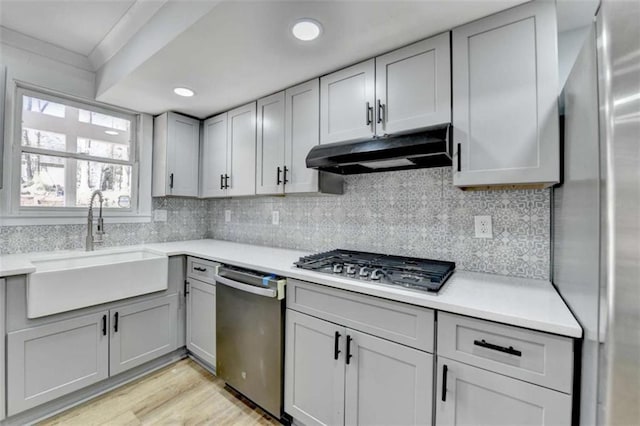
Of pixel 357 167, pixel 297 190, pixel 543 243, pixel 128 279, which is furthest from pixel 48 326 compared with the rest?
pixel 543 243

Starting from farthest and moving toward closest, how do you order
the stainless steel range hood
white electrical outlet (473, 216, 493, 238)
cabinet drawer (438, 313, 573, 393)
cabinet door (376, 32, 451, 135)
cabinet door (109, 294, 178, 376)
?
cabinet door (109, 294, 178, 376)
white electrical outlet (473, 216, 493, 238)
cabinet door (376, 32, 451, 135)
the stainless steel range hood
cabinet drawer (438, 313, 573, 393)

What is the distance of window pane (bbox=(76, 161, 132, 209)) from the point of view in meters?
2.38

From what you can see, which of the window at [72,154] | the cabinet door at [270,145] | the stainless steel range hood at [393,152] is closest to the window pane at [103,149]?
the window at [72,154]

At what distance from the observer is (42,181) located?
2.18m

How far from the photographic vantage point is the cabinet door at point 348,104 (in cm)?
168

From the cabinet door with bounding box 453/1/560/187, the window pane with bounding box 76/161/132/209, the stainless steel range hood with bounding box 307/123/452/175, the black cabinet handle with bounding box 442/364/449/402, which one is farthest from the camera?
the window pane with bounding box 76/161/132/209

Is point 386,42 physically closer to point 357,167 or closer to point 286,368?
point 357,167

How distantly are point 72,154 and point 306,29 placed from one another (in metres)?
2.25

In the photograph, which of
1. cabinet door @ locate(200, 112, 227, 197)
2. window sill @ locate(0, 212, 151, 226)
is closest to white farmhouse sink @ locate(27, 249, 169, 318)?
window sill @ locate(0, 212, 151, 226)

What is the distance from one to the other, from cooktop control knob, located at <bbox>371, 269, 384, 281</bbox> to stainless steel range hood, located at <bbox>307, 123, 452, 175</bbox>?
0.59 metres

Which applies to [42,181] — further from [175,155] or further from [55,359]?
[55,359]

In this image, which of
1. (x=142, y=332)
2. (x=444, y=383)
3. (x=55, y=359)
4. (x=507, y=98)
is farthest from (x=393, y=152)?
(x=55, y=359)

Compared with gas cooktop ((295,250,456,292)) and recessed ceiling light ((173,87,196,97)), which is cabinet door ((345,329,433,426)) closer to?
gas cooktop ((295,250,456,292))

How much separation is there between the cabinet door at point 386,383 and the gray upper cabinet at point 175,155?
2253mm
